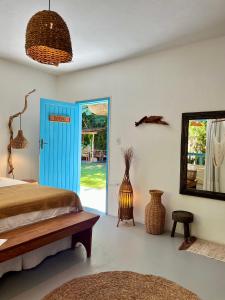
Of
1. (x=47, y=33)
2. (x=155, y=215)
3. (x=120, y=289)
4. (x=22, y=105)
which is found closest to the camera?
(x=47, y=33)

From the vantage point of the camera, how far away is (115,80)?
14.5ft

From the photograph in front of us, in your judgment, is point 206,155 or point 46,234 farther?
point 206,155

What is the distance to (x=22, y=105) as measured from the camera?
4.71 metres

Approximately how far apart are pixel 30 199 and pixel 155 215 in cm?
182

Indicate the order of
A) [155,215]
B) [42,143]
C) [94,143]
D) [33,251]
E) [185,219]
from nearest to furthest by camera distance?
[33,251]
[185,219]
[155,215]
[42,143]
[94,143]

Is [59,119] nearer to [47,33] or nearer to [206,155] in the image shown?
[206,155]

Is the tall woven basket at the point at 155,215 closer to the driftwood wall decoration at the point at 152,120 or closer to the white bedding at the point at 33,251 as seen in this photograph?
the driftwood wall decoration at the point at 152,120

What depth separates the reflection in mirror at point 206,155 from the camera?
11.0 feet

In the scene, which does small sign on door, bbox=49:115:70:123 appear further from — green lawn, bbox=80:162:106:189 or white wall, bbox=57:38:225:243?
green lawn, bbox=80:162:106:189

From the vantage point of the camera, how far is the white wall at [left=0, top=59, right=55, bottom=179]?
4.45m

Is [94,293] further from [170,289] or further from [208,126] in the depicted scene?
[208,126]

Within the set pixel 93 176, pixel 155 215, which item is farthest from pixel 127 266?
pixel 93 176

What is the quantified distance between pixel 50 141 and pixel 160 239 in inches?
102

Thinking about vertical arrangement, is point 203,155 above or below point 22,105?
below
